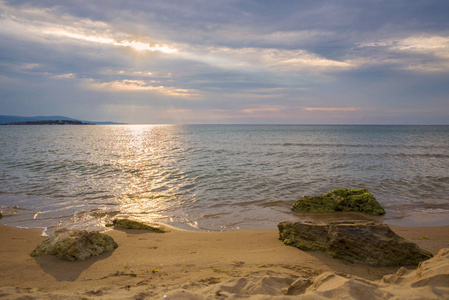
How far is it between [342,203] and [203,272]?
286 inches

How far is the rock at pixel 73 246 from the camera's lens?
498 cm

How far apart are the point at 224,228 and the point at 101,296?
489 centimetres

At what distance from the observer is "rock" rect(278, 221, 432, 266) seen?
4969 millimetres

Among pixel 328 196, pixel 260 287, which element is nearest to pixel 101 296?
pixel 260 287

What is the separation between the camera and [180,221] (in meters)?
8.60

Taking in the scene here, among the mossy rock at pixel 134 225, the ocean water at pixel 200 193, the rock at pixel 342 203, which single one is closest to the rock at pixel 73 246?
the mossy rock at pixel 134 225

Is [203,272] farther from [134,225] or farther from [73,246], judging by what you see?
[134,225]

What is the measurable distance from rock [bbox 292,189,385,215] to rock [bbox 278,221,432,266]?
4.04 meters

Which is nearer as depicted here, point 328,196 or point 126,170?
point 328,196

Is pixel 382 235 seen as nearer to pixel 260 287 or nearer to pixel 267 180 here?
pixel 260 287

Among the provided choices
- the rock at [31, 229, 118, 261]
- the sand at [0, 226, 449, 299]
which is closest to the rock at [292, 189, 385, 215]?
the sand at [0, 226, 449, 299]

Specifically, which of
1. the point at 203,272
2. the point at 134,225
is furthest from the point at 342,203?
the point at 134,225

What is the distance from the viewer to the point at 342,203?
9891 mm

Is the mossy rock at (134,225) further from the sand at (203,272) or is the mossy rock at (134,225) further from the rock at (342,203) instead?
the rock at (342,203)
